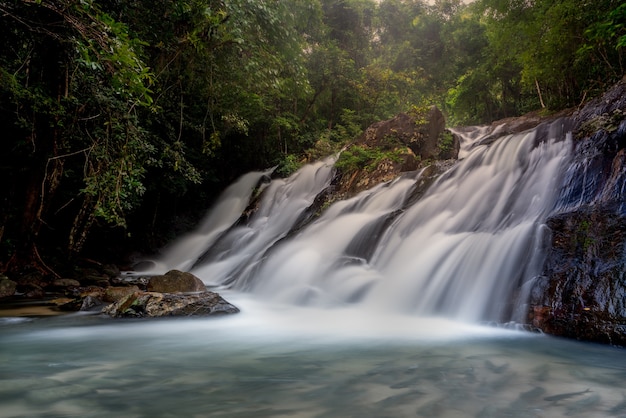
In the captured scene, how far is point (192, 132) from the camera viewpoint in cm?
1350

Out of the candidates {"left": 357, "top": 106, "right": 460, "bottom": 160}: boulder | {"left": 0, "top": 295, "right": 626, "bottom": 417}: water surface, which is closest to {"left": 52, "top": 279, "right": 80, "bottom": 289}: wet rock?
{"left": 0, "top": 295, "right": 626, "bottom": 417}: water surface

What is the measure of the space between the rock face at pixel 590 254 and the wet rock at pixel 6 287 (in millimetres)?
7743

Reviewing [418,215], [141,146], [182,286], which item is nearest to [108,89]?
[141,146]

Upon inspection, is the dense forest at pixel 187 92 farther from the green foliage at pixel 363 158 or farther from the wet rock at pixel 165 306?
the green foliage at pixel 363 158

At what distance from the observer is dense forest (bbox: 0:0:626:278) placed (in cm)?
545

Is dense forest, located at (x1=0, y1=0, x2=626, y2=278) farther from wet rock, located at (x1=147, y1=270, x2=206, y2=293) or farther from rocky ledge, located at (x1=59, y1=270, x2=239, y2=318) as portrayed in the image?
rocky ledge, located at (x1=59, y1=270, x2=239, y2=318)

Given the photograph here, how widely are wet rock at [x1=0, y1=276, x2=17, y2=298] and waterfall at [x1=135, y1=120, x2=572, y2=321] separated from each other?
11.4 feet

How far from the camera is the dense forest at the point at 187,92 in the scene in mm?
5445

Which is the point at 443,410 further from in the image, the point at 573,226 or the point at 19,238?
the point at 19,238

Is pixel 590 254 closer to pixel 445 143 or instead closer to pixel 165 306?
pixel 165 306

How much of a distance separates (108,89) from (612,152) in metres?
7.07

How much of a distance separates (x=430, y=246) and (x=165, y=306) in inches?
153

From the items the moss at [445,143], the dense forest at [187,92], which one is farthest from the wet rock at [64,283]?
the moss at [445,143]

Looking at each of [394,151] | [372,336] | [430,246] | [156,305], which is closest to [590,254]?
[372,336]
